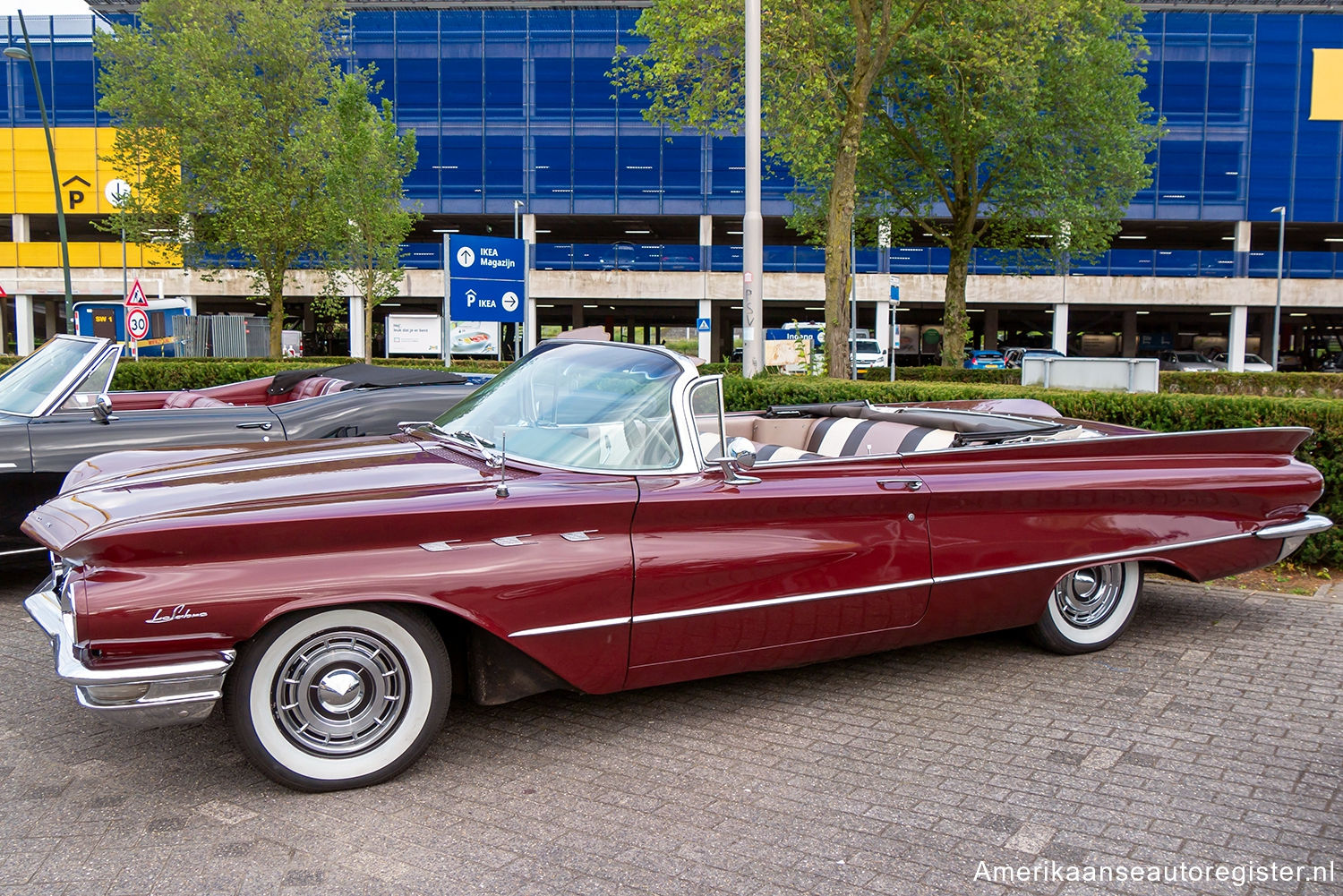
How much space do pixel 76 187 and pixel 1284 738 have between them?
50891mm

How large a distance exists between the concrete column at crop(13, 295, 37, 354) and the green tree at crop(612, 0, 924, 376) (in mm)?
41962

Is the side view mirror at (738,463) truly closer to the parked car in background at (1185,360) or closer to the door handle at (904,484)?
the door handle at (904,484)

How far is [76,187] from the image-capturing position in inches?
1737

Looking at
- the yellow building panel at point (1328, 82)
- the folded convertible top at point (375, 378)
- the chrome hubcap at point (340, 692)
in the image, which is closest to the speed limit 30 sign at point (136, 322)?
the folded convertible top at point (375, 378)

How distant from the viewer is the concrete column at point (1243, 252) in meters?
44.3

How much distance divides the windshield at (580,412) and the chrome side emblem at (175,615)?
1.25m

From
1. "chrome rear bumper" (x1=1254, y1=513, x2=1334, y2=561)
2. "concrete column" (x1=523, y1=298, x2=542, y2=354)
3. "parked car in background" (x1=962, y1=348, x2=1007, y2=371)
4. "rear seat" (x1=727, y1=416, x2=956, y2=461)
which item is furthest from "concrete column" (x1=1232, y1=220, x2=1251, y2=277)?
"rear seat" (x1=727, y1=416, x2=956, y2=461)

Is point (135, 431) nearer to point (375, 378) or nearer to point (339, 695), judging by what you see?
point (375, 378)

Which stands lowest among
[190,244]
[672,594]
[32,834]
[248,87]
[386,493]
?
[32,834]

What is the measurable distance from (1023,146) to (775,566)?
70.1ft

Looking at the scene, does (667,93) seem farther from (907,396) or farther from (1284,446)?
(1284,446)

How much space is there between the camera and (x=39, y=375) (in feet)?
21.3

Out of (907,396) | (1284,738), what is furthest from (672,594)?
(907,396)

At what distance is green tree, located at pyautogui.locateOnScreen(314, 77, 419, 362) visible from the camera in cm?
2602
